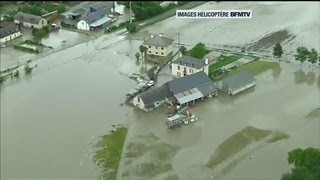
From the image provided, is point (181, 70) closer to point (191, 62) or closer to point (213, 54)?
point (191, 62)

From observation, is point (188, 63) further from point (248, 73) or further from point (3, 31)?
point (3, 31)

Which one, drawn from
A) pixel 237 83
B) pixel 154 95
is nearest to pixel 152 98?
pixel 154 95

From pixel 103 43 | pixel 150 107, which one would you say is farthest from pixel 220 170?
pixel 103 43

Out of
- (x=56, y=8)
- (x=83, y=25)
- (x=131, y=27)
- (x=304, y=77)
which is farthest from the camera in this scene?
(x=56, y=8)

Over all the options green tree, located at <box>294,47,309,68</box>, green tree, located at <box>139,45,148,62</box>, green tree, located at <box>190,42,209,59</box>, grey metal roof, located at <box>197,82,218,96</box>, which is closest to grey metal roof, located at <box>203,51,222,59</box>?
green tree, located at <box>190,42,209,59</box>

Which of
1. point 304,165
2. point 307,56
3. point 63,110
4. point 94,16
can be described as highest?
point 304,165

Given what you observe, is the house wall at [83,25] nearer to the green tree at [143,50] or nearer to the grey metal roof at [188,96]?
the green tree at [143,50]

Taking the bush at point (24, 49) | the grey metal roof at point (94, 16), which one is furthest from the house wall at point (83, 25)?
the bush at point (24, 49)
